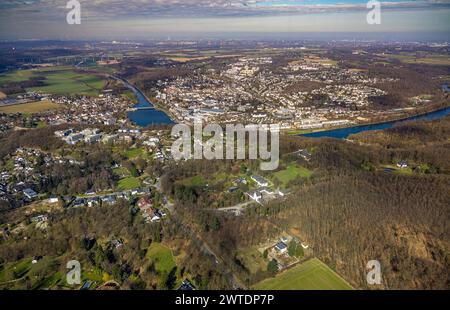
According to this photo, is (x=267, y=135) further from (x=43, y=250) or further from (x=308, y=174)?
(x=43, y=250)

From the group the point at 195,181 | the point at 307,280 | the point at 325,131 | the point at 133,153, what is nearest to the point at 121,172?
the point at 133,153

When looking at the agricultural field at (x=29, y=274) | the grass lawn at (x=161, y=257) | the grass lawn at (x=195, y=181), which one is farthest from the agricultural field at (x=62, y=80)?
the grass lawn at (x=161, y=257)

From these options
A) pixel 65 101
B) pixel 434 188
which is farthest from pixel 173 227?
pixel 65 101

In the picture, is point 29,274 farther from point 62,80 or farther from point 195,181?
point 62,80

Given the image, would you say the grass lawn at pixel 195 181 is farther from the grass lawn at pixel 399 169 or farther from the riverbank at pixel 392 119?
the riverbank at pixel 392 119

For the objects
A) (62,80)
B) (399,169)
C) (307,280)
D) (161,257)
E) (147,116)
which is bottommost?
(307,280)
